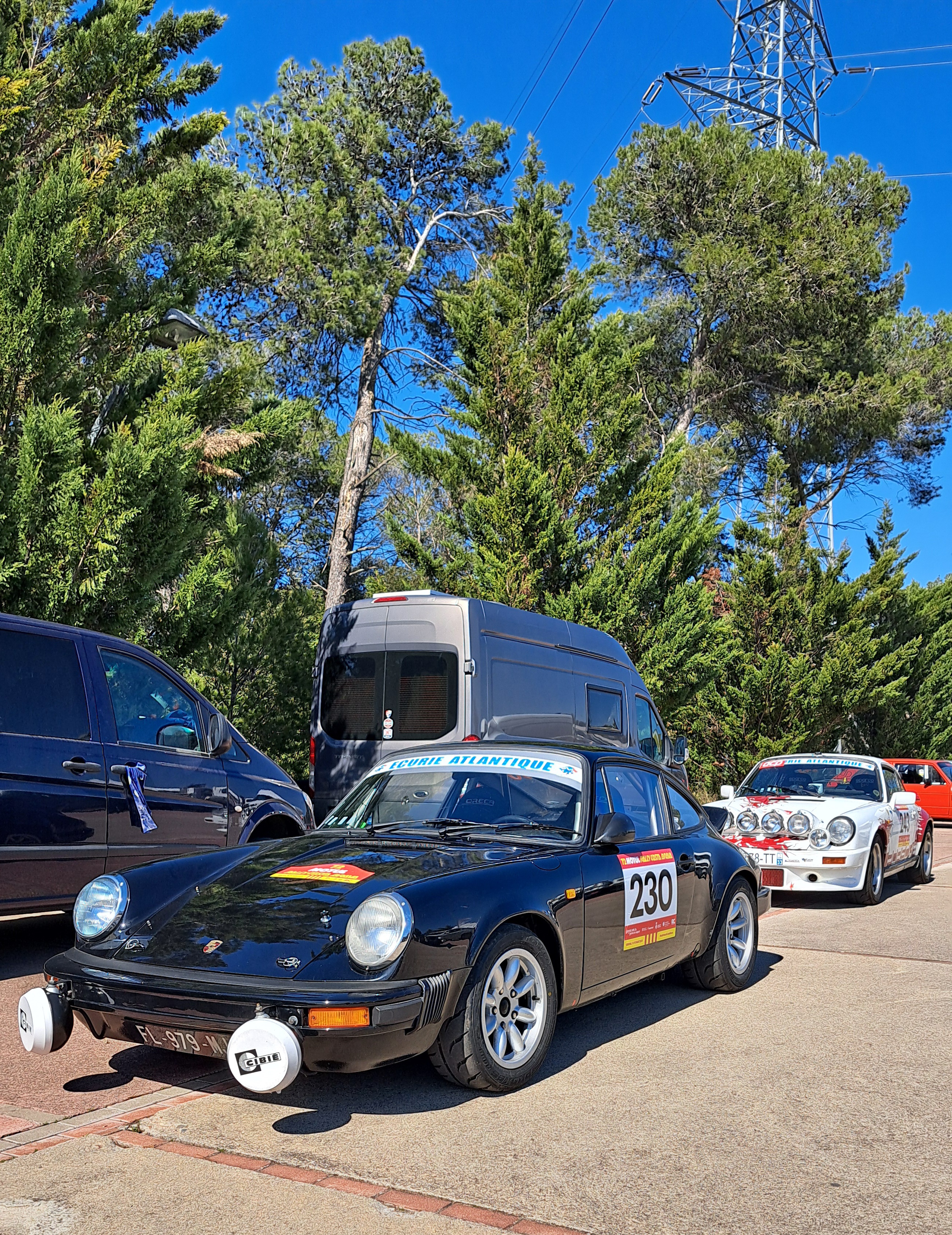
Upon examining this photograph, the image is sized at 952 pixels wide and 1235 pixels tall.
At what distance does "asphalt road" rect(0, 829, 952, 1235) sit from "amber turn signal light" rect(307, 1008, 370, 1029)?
0.42 m

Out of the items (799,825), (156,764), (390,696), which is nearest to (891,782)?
(799,825)

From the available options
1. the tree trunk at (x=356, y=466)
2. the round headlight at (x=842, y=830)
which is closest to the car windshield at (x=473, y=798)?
the round headlight at (x=842, y=830)

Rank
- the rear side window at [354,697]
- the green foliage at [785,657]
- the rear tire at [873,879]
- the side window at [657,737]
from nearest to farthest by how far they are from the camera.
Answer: the rear tire at [873,879] → the rear side window at [354,697] → the side window at [657,737] → the green foliage at [785,657]

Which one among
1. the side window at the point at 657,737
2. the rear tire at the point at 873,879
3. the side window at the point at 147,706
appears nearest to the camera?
the side window at the point at 147,706

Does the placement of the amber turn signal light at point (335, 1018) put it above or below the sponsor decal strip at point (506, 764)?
below

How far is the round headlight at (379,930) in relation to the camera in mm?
4109

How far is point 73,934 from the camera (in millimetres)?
8133

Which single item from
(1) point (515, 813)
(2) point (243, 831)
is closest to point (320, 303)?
(2) point (243, 831)

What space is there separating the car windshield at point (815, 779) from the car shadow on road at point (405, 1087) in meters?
6.07

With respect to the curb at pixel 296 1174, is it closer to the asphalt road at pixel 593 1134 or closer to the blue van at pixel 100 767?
the asphalt road at pixel 593 1134

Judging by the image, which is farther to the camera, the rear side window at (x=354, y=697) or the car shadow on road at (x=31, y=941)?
the rear side window at (x=354, y=697)

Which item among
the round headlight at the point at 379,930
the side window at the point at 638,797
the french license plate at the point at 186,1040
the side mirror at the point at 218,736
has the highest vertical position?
the side mirror at the point at 218,736

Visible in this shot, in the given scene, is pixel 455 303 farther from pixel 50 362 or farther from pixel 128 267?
pixel 50 362

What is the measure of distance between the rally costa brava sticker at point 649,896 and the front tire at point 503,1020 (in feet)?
2.47
